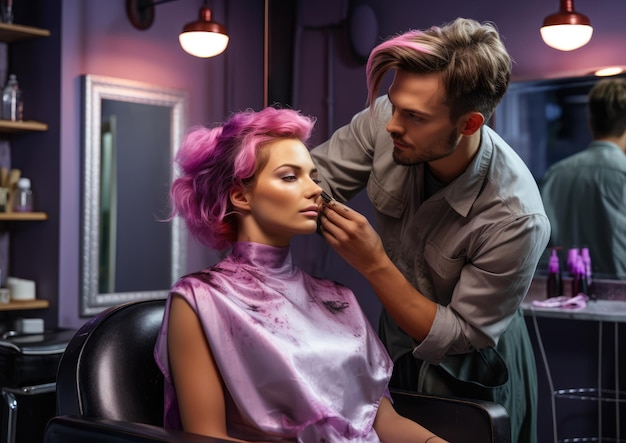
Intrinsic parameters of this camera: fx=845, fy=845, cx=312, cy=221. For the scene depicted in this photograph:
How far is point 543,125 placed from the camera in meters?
3.11

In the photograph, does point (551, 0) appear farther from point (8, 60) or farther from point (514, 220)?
point (8, 60)

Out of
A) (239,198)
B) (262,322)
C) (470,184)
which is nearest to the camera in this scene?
(262,322)

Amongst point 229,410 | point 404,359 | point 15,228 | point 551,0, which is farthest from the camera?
point 15,228

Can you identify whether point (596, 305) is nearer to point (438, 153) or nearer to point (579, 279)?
point (579, 279)

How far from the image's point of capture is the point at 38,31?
4.03 meters

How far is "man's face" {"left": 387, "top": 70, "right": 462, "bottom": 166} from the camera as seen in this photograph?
1.77 meters

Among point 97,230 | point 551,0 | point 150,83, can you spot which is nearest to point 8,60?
point 150,83

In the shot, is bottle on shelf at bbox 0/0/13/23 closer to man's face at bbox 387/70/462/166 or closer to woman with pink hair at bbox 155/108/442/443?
woman with pink hair at bbox 155/108/442/443

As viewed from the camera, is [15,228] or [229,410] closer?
[229,410]

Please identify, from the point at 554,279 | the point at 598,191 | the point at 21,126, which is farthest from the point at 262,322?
the point at 21,126

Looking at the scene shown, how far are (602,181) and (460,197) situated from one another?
126 centimetres

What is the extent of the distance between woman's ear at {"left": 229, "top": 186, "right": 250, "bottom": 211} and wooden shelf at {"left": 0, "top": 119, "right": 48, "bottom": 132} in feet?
8.26

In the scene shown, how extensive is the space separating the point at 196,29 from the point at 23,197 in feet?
3.87

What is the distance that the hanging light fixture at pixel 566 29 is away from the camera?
8.55ft
